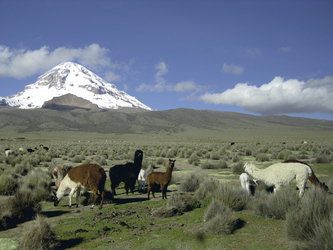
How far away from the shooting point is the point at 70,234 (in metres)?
6.23

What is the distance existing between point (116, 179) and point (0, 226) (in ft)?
15.5

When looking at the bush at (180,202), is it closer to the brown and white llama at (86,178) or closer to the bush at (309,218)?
the brown and white llama at (86,178)

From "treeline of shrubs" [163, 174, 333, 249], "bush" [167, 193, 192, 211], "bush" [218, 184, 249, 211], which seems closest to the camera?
"treeline of shrubs" [163, 174, 333, 249]

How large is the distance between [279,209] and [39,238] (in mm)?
5541

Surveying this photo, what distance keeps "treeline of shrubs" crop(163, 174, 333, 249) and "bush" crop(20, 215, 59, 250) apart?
3396 mm

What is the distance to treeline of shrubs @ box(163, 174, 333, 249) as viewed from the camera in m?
4.67

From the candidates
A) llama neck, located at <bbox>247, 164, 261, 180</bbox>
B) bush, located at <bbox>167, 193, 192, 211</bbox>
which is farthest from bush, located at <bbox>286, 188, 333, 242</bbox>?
bush, located at <bbox>167, 193, 192, 211</bbox>

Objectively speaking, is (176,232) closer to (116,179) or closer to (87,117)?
(116,179)

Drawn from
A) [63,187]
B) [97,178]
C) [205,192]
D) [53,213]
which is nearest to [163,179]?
[205,192]

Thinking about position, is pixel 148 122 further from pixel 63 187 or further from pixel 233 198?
pixel 233 198

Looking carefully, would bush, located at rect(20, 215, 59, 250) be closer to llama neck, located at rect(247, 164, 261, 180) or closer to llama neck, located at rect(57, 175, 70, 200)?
llama neck, located at rect(57, 175, 70, 200)

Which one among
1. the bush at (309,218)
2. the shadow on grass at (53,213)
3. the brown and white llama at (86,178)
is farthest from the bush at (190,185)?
the bush at (309,218)

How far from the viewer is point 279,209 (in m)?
6.38

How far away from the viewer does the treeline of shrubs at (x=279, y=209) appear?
4.67m
